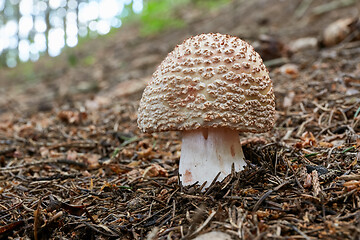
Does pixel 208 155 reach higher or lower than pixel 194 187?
higher

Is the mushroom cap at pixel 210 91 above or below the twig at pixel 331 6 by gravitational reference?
below

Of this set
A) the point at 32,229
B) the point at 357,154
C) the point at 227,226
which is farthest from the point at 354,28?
the point at 32,229

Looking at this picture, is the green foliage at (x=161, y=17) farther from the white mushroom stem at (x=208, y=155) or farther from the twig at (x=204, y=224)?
the twig at (x=204, y=224)

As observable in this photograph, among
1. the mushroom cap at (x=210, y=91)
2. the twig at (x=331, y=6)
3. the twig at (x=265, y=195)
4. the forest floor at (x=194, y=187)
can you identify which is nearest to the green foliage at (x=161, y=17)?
the twig at (x=331, y=6)

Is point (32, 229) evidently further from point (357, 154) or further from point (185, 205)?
point (357, 154)

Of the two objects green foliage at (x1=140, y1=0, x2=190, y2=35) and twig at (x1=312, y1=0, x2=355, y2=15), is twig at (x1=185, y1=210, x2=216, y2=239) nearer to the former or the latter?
twig at (x1=312, y1=0, x2=355, y2=15)

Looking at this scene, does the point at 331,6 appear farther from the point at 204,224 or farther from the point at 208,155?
the point at 204,224

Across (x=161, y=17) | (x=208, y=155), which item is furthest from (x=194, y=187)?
(x=161, y=17)
